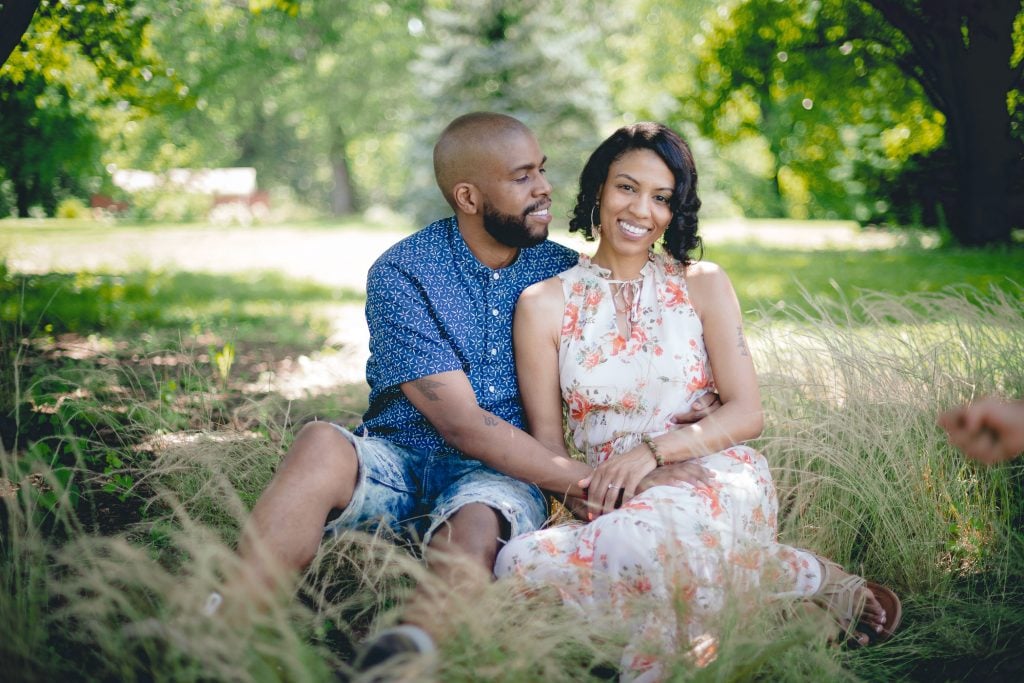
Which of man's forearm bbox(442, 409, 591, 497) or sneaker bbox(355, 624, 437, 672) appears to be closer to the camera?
sneaker bbox(355, 624, 437, 672)

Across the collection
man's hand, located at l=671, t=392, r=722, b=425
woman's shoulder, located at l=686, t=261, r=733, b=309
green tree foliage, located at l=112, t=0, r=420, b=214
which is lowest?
man's hand, located at l=671, t=392, r=722, b=425

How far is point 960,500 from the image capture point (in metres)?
2.90

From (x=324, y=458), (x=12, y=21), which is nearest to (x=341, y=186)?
(x=12, y=21)

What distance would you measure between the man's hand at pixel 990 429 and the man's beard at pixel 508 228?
166cm

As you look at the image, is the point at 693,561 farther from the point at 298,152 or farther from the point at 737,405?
the point at 298,152

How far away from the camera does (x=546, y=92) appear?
52.3 feet

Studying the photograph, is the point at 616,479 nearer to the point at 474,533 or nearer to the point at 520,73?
the point at 474,533

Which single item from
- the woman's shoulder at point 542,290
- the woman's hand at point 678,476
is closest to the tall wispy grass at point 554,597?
the woman's hand at point 678,476

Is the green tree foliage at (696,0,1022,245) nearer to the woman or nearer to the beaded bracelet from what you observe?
the woman

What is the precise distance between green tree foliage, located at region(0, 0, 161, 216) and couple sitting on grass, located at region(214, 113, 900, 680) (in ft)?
10.1

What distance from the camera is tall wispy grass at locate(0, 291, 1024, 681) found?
1.90 metres

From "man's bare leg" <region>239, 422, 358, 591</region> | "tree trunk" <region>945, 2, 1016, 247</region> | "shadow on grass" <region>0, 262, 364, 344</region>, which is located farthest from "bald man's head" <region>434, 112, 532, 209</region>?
"shadow on grass" <region>0, 262, 364, 344</region>

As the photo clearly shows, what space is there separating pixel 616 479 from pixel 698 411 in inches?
19.6

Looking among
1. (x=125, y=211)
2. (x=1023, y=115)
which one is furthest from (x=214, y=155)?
(x=1023, y=115)
